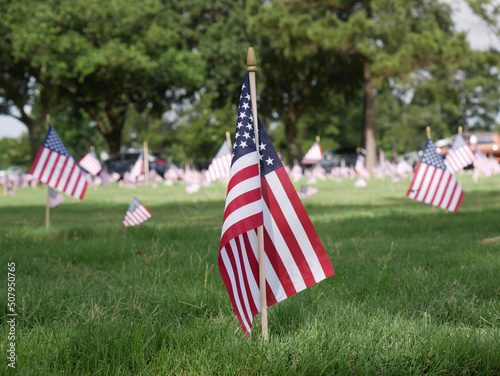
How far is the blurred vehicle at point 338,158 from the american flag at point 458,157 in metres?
20.9

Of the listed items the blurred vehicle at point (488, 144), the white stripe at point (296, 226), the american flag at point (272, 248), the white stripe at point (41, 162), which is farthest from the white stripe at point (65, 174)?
the blurred vehicle at point (488, 144)

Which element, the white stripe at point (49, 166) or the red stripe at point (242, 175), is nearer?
the red stripe at point (242, 175)

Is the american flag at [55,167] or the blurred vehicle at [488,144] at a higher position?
the blurred vehicle at [488,144]

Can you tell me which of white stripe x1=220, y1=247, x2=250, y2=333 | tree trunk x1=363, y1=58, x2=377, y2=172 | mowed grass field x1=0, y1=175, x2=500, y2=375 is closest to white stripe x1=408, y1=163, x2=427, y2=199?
mowed grass field x1=0, y1=175, x2=500, y2=375

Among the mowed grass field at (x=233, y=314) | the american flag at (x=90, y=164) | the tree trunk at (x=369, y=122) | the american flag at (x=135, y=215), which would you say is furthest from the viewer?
the tree trunk at (x=369, y=122)

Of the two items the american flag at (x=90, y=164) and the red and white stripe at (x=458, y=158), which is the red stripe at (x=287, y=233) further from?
the american flag at (x=90, y=164)

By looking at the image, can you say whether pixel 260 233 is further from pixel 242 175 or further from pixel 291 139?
pixel 291 139

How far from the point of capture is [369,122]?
106ft

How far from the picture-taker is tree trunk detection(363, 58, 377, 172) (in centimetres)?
3084

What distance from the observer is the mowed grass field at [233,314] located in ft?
8.61

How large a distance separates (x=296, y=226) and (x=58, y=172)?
6291 mm

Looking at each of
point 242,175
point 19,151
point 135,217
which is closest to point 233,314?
point 242,175

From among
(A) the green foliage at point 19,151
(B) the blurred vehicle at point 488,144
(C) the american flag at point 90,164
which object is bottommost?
(C) the american flag at point 90,164

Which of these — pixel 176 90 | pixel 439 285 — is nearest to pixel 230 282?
pixel 439 285
